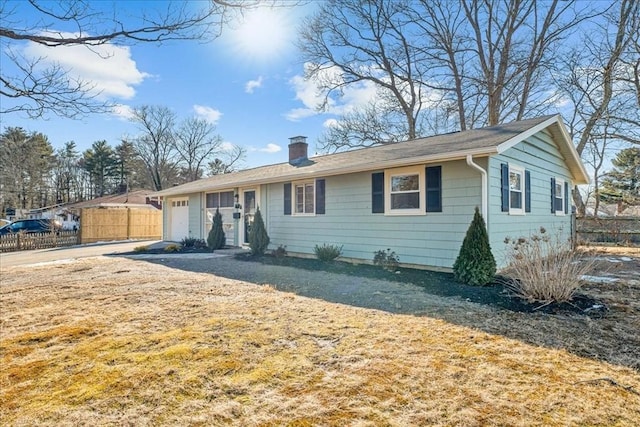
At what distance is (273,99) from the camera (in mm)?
16891

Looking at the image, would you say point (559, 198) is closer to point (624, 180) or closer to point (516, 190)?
point (516, 190)

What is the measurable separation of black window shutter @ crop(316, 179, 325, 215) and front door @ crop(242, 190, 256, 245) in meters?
2.95

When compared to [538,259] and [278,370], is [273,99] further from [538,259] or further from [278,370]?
[278,370]

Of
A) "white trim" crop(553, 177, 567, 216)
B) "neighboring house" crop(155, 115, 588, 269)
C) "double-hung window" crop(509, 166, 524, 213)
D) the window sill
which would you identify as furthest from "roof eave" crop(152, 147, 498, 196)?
"white trim" crop(553, 177, 567, 216)

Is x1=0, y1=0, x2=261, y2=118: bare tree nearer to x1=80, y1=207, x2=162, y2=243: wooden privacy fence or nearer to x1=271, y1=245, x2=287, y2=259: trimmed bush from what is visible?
x1=271, y1=245, x2=287, y2=259: trimmed bush

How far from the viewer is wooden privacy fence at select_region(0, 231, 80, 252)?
14.7 m

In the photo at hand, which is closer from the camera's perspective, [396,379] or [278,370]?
[396,379]

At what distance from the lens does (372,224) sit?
8430 mm

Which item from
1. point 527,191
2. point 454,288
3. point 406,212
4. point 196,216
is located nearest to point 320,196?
point 406,212

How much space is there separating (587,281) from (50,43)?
855 cm

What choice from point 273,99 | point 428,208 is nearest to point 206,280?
point 428,208

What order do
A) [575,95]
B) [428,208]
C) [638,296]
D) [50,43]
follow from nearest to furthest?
[50,43], [638,296], [428,208], [575,95]

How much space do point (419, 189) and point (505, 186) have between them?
1.75m

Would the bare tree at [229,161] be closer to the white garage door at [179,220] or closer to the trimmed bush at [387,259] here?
the white garage door at [179,220]
